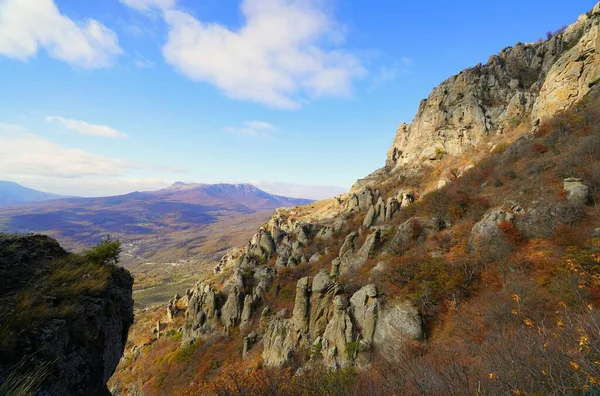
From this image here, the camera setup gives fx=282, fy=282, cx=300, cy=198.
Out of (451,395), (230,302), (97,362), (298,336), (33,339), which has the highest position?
(33,339)

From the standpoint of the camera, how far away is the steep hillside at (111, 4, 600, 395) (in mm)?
10398

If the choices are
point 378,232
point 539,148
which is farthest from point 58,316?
point 539,148

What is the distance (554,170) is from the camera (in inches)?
971

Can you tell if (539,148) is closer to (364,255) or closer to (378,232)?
(378,232)

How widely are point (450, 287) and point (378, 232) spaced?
44.1 feet

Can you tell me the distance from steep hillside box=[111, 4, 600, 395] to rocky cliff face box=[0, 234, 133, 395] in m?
5.00

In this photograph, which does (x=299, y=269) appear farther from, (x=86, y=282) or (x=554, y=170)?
(x=86, y=282)

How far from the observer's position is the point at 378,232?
1267 inches

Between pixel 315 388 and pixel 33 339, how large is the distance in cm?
934

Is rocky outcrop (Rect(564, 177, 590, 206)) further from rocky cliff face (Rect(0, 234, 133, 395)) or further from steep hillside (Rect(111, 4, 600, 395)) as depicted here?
rocky cliff face (Rect(0, 234, 133, 395))

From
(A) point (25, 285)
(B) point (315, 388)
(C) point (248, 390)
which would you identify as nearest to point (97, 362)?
(A) point (25, 285)

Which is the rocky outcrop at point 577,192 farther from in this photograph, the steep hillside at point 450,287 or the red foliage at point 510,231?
the red foliage at point 510,231

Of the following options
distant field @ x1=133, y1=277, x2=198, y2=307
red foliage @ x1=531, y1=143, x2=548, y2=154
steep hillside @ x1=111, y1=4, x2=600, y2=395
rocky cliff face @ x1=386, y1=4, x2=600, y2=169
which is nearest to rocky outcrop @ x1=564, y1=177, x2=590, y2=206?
steep hillside @ x1=111, y1=4, x2=600, y2=395

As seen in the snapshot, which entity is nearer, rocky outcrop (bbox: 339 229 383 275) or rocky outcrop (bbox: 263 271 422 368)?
rocky outcrop (bbox: 263 271 422 368)
